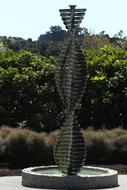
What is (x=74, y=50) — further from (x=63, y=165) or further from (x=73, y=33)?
(x=63, y=165)

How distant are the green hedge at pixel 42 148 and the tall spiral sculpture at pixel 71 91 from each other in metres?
4.07

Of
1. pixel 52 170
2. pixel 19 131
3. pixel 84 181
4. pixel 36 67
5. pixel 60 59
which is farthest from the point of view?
pixel 36 67

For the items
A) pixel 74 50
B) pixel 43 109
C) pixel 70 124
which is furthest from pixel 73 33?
pixel 43 109

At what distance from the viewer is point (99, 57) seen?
80.4 ft

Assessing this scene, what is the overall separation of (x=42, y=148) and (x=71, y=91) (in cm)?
464

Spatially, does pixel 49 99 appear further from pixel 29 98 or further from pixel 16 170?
pixel 16 170

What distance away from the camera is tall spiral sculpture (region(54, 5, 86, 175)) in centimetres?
1366

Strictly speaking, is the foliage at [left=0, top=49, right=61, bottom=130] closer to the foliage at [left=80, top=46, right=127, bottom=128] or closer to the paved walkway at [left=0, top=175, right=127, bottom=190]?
the foliage at [left=80, top=46, right=127, bottom=128]

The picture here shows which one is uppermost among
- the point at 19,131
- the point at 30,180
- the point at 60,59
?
the point at 60,59

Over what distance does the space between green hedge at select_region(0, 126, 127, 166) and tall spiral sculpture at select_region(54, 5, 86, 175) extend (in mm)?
4068

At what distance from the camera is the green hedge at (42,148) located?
17.8 meters

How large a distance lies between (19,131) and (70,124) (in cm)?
454

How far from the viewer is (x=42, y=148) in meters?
18.0

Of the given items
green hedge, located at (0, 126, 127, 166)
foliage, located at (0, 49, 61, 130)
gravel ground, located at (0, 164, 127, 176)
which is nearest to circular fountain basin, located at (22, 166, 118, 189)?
gravel ground, located at (0, 164, 127, 176)
